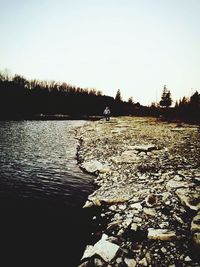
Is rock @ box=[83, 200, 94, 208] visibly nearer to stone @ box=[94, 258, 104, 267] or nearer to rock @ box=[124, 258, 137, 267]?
stone @ box=[94, 258, 104, 267]

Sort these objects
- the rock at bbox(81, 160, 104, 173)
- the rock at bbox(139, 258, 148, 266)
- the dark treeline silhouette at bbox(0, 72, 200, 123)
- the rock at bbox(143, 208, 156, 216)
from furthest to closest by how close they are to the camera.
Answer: the dark treeline silhouette at bbox(0, 72, 200, 123), the rock at bbox(81, 160, 104, 173), the rock at bbox(143, 208, 156, 216), the rock at bbox(139, 258, 148, 266)

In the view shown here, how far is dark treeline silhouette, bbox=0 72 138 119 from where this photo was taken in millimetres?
78000

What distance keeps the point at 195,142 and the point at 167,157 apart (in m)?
5.24

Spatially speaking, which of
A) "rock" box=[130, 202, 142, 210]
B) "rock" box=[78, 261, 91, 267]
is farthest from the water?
"rock" box=[130, 202, 142, 210]

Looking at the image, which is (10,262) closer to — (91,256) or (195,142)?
(91,256)

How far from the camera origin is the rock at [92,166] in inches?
531

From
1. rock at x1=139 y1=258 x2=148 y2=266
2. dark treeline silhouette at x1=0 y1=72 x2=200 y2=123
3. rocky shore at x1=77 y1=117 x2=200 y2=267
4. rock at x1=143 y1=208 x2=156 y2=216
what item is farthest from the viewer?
dark treeline silhouette at x1=0 y1=72 x2=200 y2=123

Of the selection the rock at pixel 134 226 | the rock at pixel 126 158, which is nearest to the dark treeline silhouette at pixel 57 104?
the rock at pixel 126 158

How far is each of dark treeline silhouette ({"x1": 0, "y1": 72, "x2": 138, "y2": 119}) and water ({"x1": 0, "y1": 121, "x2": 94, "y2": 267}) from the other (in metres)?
Result: 51.0

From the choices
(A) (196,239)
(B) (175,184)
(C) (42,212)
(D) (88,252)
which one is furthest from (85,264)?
(B) (175,184)

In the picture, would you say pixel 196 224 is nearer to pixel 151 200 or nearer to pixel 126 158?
pixel 151 200

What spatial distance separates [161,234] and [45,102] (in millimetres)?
95468

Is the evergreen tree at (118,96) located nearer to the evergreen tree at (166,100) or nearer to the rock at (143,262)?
the evergreen tree at (166,100)

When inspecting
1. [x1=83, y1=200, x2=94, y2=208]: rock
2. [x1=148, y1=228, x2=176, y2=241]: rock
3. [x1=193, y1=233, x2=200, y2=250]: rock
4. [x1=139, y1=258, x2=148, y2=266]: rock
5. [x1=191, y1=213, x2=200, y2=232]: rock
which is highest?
[x1=191, y1=213, x2=200, y2=232]: rock
